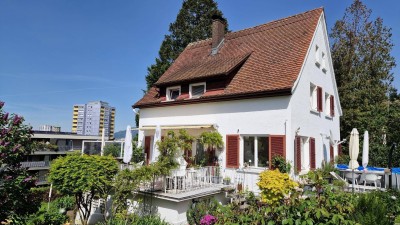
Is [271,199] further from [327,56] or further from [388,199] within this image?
[327,56]

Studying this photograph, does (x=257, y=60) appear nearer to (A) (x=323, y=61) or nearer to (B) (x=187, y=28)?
(A) (x=323, y=61)

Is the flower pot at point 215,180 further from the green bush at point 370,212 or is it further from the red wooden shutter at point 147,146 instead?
the green bush at point 370,212

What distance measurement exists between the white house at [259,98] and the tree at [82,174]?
642 cm

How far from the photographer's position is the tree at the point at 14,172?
651cm

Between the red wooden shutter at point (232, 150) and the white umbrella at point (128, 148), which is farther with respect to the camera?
the red wooden shutter at point (232, 150)

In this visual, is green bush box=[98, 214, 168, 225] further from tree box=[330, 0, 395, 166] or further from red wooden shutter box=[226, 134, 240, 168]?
tree box=[330, 0, 395, 166]

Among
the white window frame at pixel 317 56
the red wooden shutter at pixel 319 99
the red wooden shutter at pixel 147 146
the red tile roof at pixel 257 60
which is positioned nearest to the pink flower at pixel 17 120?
the red tile roof at pixel 257 60

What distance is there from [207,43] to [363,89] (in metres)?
19.5

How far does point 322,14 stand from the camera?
842 inches

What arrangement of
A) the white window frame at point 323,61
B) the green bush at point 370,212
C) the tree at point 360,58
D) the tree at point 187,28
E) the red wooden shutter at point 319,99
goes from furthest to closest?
the tree at point 187,28 < the tree at point 360,58 < the white window frame at point 323,61 < the red wooden shutter at point 319,99 < the green bush at point 370,212

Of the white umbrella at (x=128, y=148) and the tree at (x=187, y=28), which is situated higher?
the tree at (x=187, y=28)

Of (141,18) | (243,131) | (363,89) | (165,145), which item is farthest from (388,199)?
(363,89)

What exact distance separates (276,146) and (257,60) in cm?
697

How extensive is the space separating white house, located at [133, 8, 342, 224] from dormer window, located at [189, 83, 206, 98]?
8 centimetres
